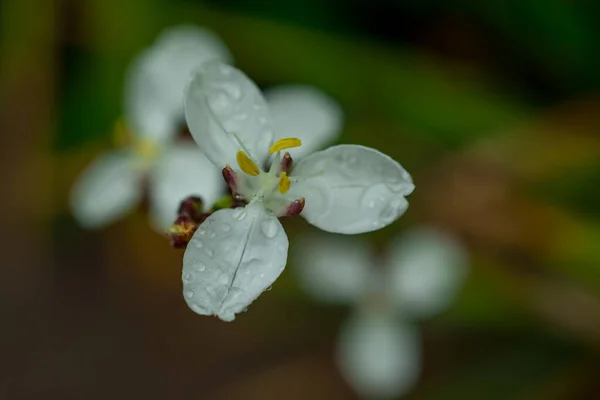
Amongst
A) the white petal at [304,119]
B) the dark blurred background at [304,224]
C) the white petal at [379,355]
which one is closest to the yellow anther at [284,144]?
the white petal at [304,119]

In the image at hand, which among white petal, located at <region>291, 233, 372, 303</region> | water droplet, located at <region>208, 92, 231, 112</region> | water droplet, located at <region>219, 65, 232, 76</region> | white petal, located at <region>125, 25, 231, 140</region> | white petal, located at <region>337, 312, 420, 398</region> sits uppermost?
water droplet, located at <region>219, 65, 232, 76</region>

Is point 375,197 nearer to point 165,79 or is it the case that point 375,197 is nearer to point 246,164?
point 246,164

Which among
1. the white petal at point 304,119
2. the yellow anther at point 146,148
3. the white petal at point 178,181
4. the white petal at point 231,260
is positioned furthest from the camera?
the yellow anther at point 146,148

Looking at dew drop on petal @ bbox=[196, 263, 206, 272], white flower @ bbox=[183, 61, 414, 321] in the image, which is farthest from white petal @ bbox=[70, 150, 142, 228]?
dew drop on petal @ bbox=[196, 263, 206, 272]

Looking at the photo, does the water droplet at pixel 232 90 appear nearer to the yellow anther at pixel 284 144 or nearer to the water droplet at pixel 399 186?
the yellow anther at pixel 284 144

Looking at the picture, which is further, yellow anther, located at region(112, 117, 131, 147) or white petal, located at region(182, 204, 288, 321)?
yellow anther, located at region(112, 117, 131, 147)

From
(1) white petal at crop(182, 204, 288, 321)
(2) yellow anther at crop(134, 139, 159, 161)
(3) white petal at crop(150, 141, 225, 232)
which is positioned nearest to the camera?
(1) white petal at crop(182, 204, 288, 321)

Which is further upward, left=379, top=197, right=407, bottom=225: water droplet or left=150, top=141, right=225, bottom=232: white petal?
left=379, top=197, right=407, bottom=225: water droplet

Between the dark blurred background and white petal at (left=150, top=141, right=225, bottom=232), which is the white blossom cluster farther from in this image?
the dark blurred background

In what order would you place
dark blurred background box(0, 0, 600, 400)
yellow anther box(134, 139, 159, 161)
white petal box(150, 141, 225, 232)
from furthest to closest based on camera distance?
dark blurred background box(0, 0, 600, 400) < yellow anther box(134, 139, 159, 161) < white petal box(150, 141, 225, 232)
